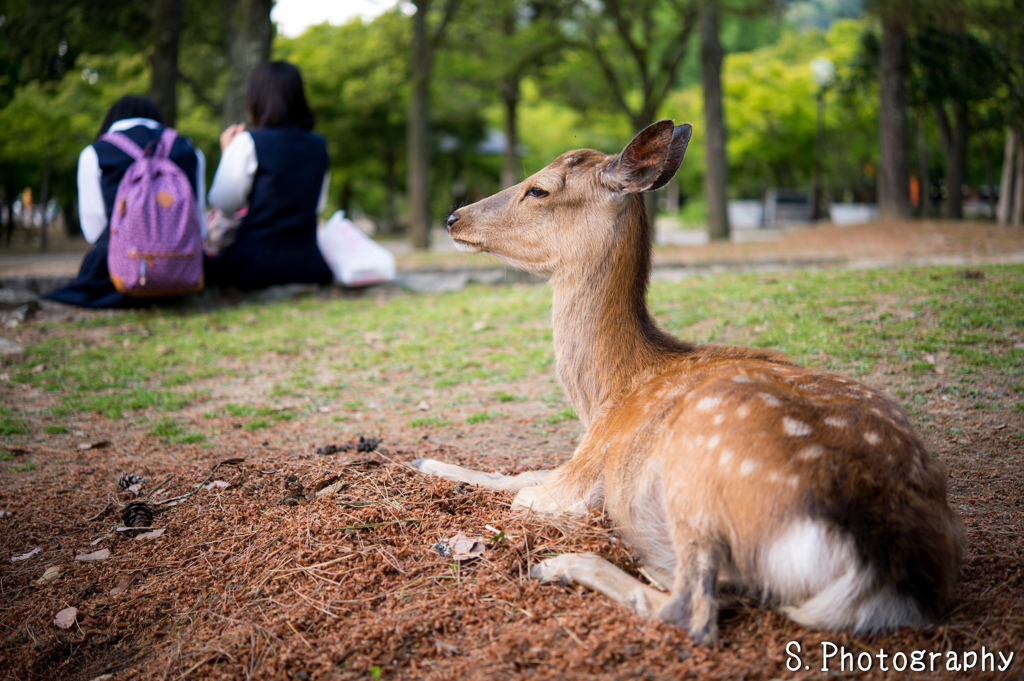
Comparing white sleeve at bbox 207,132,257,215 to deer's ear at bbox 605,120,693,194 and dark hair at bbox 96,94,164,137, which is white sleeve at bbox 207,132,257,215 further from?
deer's ear at bbox 605,120,693,194

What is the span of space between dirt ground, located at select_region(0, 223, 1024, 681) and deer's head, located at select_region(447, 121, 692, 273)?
3.53ft

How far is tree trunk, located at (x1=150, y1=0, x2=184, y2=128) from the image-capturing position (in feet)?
35.8

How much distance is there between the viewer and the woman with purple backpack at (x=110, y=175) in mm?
6902

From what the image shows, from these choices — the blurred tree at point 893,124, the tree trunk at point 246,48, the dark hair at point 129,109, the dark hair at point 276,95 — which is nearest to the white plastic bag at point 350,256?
the dark hair at point 276,95

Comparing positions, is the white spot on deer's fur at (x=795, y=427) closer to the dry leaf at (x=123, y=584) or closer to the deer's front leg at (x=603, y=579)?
the deer's front leg at (x=603, y=579)

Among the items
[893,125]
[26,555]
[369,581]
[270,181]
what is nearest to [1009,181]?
[893,125]

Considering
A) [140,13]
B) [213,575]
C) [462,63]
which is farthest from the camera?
[462,63]

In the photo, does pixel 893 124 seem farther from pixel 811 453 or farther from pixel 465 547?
pixel 465 547

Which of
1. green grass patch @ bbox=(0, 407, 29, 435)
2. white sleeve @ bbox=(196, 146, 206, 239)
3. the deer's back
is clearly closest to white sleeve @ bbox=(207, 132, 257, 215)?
white sleeve @ bbox=(196, 146, 206, 239)

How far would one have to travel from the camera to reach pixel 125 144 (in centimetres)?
689

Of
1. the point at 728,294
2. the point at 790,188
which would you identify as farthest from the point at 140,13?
the point at 790,188

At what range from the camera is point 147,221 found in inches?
263

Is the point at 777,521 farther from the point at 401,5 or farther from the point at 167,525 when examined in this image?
the point at 401,5

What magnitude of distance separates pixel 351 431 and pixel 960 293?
5.01m
